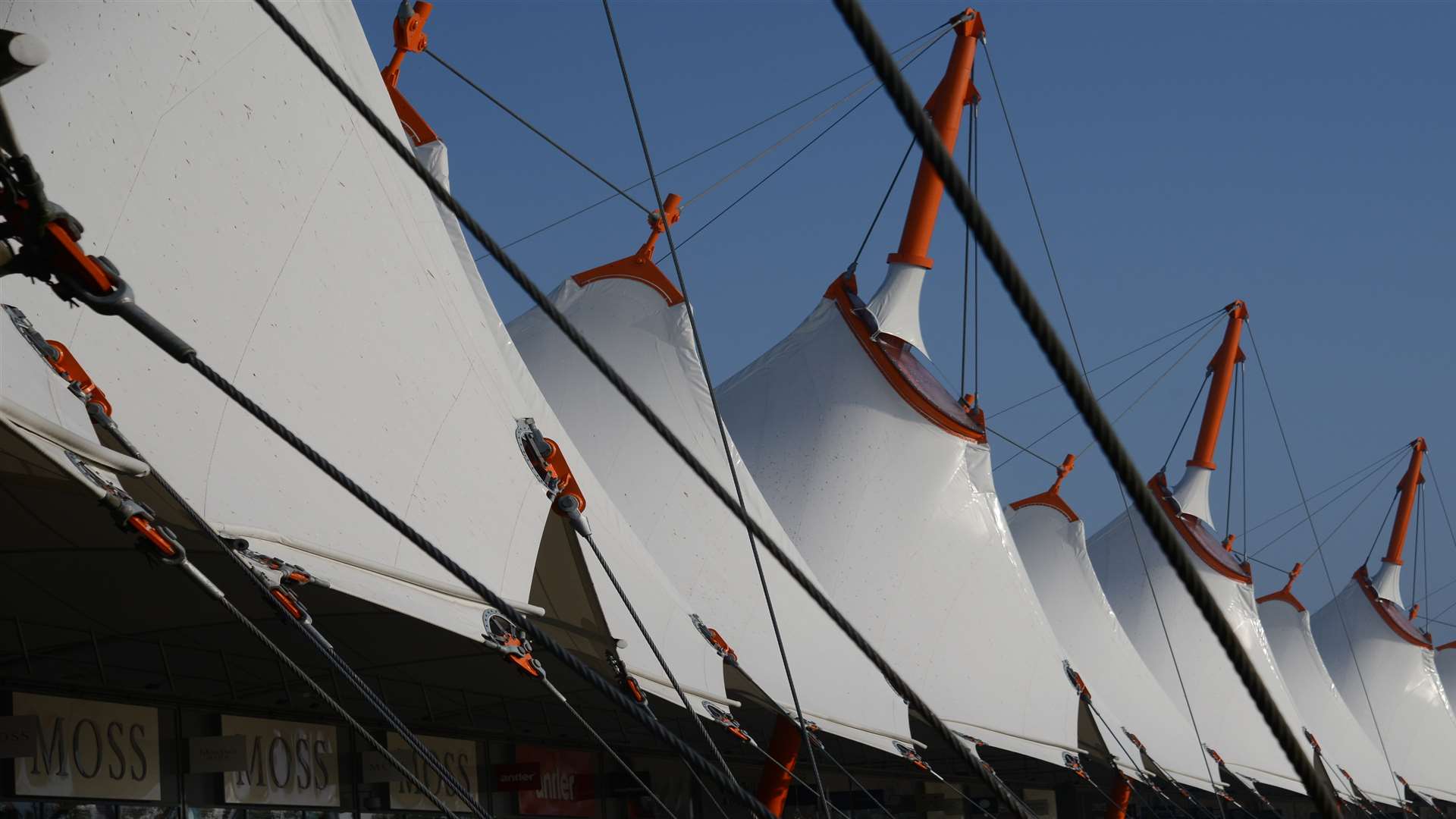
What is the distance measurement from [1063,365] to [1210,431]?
26162 millimetres

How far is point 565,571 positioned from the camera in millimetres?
10469

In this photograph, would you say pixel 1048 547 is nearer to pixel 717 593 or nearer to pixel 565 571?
pixel 717 593

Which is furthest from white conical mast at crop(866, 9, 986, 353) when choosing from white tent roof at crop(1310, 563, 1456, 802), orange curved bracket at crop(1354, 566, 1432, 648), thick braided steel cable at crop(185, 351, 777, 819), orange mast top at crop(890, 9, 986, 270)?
orange curved bracket at crop(1354, 566, 1432, 648)

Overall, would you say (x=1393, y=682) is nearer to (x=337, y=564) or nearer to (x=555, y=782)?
(x=555, y=782)

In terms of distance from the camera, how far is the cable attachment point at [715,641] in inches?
487

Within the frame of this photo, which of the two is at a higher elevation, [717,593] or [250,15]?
[250,15]

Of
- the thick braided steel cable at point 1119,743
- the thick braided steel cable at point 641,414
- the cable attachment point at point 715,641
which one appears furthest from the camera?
the thick braided steel cable at point 1119,743

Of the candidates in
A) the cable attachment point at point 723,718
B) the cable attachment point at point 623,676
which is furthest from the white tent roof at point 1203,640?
the cable attachment point at point 623,676

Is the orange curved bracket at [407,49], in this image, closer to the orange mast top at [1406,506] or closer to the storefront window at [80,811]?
the storefront window at [80,811]

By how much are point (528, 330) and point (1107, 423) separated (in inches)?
545

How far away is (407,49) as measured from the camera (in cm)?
1294

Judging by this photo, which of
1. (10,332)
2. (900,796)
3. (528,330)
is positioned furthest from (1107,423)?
(900,796)

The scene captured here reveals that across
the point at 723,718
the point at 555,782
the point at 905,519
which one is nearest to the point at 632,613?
the point at 723,718

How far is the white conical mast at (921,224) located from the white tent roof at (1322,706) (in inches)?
607
